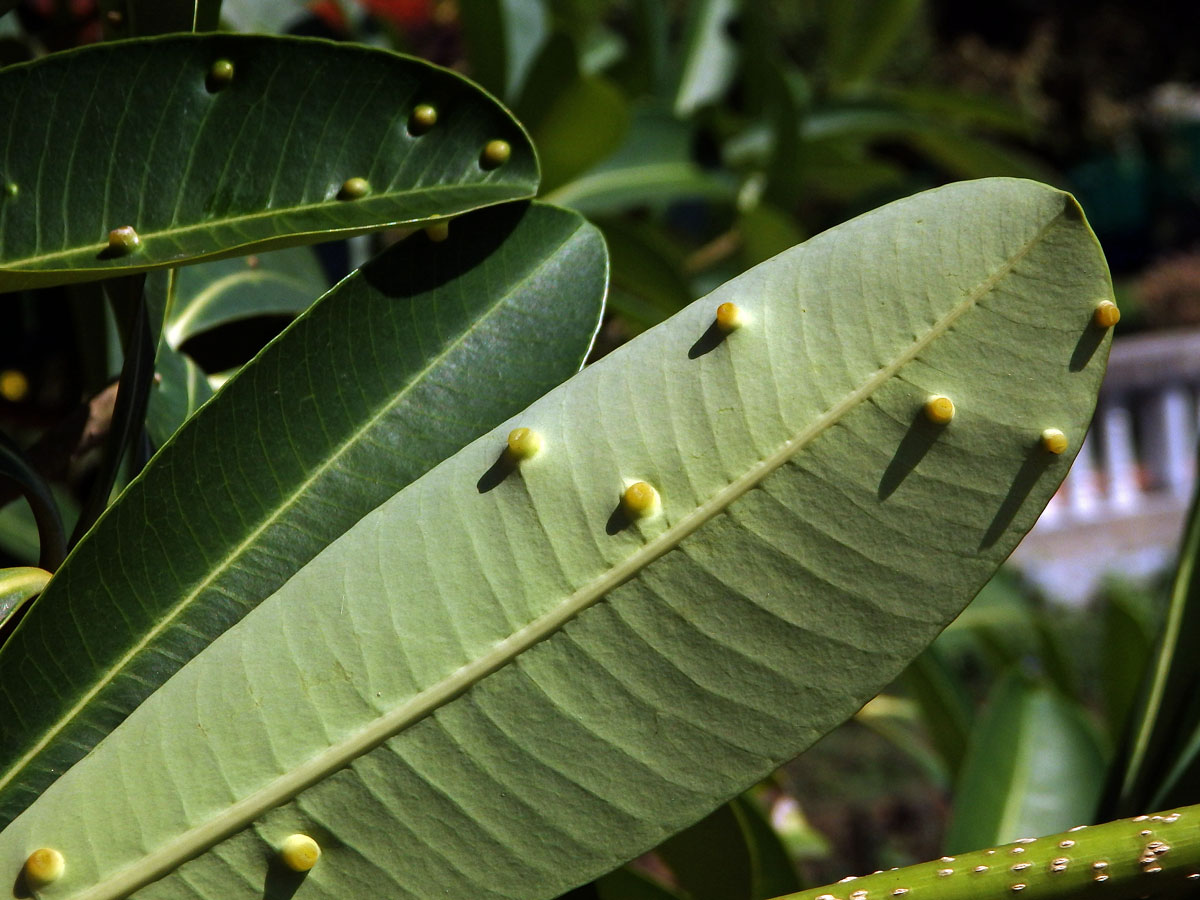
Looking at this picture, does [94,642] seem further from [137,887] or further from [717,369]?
[717,369]

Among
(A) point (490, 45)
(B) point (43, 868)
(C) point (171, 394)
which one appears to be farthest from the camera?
(A) point (490, 45)

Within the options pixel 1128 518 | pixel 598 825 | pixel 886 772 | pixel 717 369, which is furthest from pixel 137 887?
pixel 1128 518

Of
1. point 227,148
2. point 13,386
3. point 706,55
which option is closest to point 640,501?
point 227,148

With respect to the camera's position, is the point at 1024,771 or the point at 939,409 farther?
the point at 1024,771

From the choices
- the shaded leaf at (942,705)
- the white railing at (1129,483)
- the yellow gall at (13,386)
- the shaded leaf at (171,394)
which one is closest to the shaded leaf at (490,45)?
the yellow gall at (13,386)

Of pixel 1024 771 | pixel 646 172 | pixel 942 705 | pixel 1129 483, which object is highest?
pixel 646 172

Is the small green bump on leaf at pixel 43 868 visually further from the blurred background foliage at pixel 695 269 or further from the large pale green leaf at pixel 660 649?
the blurred background foliage at pixel 695 269

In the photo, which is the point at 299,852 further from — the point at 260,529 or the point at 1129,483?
the point at 1129,483
